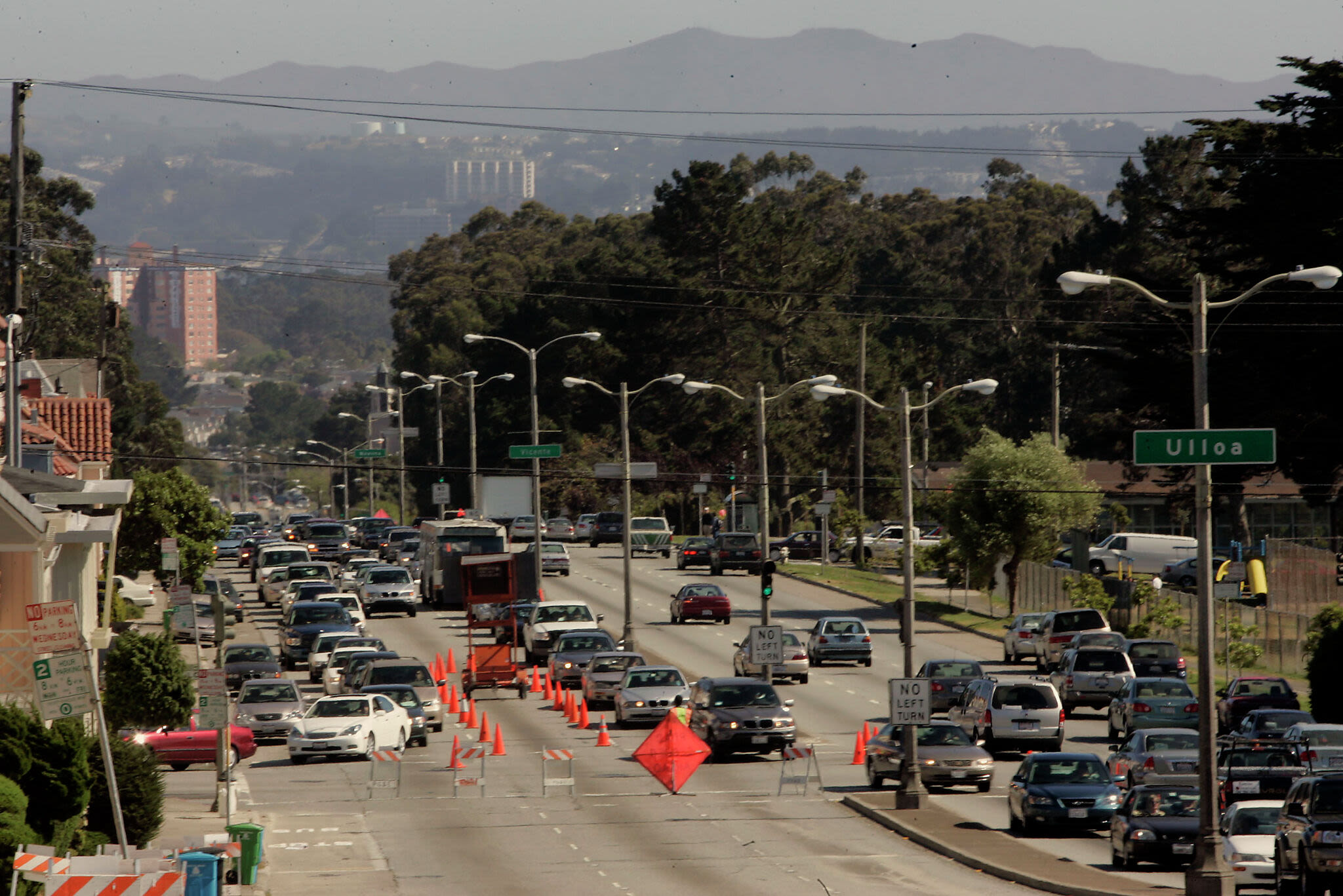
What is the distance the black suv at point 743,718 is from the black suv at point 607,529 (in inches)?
2031

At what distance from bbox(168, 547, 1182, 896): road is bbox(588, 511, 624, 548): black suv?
41.0 meters

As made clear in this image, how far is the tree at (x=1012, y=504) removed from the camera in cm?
6575

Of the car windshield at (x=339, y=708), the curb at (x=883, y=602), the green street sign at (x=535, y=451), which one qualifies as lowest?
the curb at (x=883, y=602)

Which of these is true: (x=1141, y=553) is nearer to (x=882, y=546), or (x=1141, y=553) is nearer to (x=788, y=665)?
(x=882, y=546)

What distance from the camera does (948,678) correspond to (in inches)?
1801

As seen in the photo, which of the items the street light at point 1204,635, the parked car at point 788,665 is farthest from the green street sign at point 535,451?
the street light at point 1204,635

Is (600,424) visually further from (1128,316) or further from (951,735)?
(951,735)

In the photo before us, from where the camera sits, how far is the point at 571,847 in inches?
1148

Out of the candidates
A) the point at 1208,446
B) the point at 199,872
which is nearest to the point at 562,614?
the point at 1208,446

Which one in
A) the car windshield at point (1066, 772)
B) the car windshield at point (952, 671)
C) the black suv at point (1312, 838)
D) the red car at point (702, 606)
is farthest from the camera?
the red car at point (702, 606)

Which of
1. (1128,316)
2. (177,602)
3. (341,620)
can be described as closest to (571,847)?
(177,602)

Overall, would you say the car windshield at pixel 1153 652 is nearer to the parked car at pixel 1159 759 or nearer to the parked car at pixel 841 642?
the parked car at pixel 841 642

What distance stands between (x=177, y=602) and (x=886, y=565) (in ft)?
150

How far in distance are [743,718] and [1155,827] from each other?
13.6m
